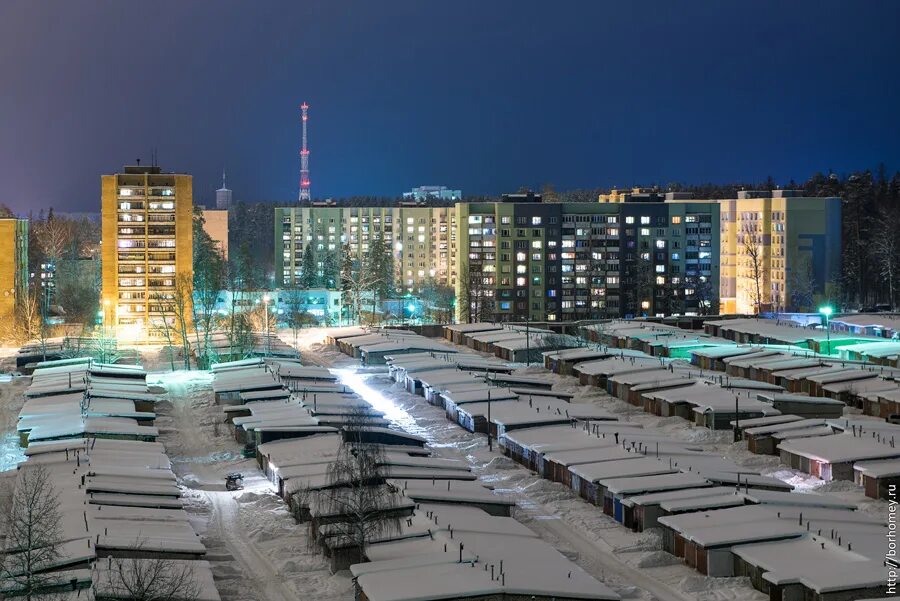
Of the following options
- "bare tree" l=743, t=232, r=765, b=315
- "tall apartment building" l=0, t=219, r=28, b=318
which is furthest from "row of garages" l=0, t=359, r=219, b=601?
"bare tree" l=743, t=232, r=765, b=315

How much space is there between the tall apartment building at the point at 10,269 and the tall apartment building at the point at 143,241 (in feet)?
12.4

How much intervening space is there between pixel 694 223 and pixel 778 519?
4423cm

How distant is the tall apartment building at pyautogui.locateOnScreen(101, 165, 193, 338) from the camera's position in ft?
156

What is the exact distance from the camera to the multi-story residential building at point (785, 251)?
6316 cm

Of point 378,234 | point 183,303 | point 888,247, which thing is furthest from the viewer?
point 378,234

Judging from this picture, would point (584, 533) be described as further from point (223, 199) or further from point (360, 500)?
point (223, 199)

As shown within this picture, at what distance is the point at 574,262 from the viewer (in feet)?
196

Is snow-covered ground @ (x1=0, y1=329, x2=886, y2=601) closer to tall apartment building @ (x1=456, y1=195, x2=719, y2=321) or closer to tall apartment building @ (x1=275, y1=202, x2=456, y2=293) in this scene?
tall apartment building @ (x1=456, y1=195, x2=719, y2=321)

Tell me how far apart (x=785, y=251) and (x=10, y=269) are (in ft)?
128

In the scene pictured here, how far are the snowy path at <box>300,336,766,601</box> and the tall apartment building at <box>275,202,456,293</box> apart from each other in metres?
46.5

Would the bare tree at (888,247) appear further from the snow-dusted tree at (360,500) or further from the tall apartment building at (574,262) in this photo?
the snow-dusted tree at (360,500)

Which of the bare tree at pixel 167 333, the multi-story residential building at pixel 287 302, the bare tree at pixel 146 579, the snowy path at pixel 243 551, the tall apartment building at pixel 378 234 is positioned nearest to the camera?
the bare tree at pixel 146 579

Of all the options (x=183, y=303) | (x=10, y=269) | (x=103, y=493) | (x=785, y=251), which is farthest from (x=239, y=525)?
(x=785, y=251)

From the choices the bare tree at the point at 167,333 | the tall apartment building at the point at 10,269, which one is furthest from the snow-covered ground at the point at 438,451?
the tall apartment building at the point at 10,269
